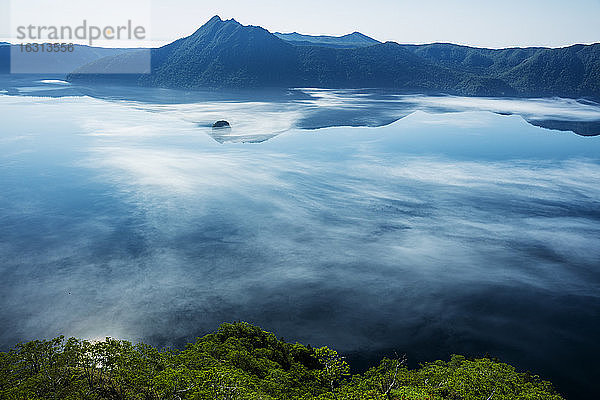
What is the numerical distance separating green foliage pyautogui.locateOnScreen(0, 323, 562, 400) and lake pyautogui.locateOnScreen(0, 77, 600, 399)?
5928 mm

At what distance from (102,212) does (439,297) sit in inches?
1971

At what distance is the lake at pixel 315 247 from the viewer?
116 ft

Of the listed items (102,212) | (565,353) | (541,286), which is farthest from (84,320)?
(541,286)

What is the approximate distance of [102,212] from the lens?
61.0 metres

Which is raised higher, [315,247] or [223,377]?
[223,377]

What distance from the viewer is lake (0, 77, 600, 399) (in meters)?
35.2

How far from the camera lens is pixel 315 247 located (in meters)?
50.7

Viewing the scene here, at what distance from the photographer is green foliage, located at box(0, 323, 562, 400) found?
21.0 meters

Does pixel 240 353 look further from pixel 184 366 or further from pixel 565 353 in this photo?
pixel 565 353

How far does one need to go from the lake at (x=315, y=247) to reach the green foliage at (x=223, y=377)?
5.93 meters

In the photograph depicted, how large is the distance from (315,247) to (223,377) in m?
29.9

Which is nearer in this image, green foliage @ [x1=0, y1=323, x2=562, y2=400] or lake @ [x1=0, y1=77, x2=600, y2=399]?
green foliage @ [x1=0, y1=323, x2=562, y2=400]

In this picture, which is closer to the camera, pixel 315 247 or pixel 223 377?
pixel 223 377

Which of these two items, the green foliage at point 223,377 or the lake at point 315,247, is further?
the lake at point 315,247
